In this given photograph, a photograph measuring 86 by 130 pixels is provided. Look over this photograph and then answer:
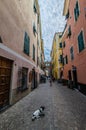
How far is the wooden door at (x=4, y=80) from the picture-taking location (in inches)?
174

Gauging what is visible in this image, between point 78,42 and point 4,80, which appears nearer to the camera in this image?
point 4,80

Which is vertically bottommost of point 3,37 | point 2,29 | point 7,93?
point 7,93

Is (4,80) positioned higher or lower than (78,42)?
lower

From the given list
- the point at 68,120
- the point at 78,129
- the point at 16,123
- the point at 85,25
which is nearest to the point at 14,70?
the point at 16,123

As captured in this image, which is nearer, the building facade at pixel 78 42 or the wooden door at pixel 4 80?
the wooden door at pixel 4 80

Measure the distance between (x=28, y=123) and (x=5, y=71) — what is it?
2.74 m

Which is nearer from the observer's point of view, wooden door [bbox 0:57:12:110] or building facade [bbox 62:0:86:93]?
wooden door [bbox 0:57:12:110]

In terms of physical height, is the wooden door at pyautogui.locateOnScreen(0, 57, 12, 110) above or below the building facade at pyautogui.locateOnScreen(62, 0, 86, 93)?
below

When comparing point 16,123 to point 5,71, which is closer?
point 16,123

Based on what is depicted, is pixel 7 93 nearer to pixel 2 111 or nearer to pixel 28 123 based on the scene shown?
pixel 2 111

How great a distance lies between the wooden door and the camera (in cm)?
443

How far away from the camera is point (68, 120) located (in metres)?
3.40

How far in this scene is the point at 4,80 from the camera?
4.69 meters

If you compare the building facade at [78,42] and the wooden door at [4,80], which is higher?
the building facade at [78,42]
